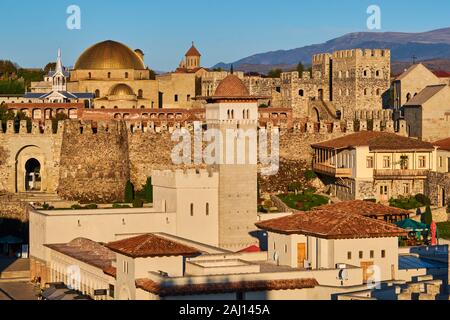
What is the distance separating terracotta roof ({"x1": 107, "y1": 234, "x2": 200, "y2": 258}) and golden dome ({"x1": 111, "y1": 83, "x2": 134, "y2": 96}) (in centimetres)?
3554

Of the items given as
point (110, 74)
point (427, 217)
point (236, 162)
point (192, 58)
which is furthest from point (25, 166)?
point (192, 58)

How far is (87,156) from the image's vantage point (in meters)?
62.5

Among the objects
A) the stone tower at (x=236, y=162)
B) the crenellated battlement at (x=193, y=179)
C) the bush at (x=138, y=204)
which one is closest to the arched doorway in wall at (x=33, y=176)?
the bush at (x=138, y=204)

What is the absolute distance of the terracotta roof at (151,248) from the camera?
132 feet

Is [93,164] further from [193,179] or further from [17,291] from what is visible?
[17,291]

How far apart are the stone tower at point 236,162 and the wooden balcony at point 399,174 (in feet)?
24.7

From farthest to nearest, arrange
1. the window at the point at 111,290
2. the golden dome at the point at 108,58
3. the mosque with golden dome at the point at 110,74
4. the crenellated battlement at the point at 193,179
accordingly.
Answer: the golden dome at the point at 108,58
the mosque with golden dome at the point at 110,74
the crenellated battlement at the point at 193,179
the window at the point at 111,290

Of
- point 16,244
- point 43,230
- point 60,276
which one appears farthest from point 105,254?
point 16,244

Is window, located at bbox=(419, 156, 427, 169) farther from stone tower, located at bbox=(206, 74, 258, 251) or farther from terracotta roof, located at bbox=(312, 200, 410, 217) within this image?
stone tower, located at bbox=(206, 74, 258, 251)

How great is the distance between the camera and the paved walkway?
46828mm

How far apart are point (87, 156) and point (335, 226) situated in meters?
20.7

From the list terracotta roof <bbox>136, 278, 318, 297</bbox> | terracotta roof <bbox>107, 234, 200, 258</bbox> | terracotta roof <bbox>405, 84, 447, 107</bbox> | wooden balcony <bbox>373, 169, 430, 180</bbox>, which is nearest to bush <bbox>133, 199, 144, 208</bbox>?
wooden balcony <bbox>373, 169, 430, 180</bbox>

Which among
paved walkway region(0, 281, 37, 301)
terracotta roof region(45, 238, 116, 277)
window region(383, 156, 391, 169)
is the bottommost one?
paved walkway region(0, 281, 37, 301)

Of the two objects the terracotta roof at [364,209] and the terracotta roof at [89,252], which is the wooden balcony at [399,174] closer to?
the terracotta roof at [364,209]
